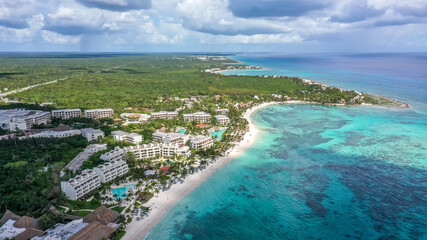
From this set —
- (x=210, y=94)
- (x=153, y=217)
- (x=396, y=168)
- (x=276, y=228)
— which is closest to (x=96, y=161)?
(x=153, y=217)

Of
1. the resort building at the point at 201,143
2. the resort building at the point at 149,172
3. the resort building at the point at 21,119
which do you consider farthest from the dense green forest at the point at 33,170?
the resort building at the point at 201,143

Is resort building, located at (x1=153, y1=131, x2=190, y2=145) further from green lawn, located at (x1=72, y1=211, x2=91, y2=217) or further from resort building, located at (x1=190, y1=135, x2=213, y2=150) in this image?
green lawn, located at (x1=72, y1=211, x2=91, y2=217)

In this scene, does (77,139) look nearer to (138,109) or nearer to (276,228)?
(138,109)

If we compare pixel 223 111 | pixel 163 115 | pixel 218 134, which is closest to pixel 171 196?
pixel 218 134

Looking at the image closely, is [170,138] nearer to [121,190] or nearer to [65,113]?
[121,190]

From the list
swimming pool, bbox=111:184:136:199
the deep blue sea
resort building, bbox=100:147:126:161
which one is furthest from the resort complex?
the deep blue sea

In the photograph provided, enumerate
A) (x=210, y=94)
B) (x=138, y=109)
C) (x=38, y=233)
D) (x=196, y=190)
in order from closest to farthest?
(x=38, y=233)
(x=196, y=190)
(x=138, y=109)
(x=210, y=94)
